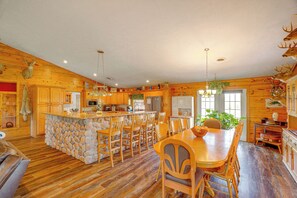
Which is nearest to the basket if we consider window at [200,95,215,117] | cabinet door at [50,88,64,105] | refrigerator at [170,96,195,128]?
refrigerator at [170,96,195,128]

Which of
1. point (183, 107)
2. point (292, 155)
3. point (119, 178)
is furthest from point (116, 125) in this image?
point (292, 155)

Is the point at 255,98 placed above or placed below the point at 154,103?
above

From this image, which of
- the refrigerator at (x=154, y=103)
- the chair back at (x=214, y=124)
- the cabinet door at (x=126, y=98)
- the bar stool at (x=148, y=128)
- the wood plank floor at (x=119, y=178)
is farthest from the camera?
the cabinet door at (x=126, y=98)

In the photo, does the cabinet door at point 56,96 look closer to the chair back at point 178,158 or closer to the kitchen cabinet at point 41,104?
the kitchen cabinet at point 41,104

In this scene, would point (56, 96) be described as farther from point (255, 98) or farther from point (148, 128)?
point (255, 98)

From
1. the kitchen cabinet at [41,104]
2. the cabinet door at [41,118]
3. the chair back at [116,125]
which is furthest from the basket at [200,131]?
the cabinet door at [41,118]

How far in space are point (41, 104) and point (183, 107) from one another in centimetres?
563

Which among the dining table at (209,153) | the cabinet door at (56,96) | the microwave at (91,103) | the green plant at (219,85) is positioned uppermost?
the green plant at (219,85)

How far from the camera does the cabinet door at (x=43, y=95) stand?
5.40m

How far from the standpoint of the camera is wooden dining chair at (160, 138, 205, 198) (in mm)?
1533

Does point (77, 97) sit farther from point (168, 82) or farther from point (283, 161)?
point (283, 161)

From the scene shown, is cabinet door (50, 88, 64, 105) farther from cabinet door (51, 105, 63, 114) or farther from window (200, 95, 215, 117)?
window (200, 95, 215, 117)

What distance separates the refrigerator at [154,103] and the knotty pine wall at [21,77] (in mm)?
3531

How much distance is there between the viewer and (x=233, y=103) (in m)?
5.27
